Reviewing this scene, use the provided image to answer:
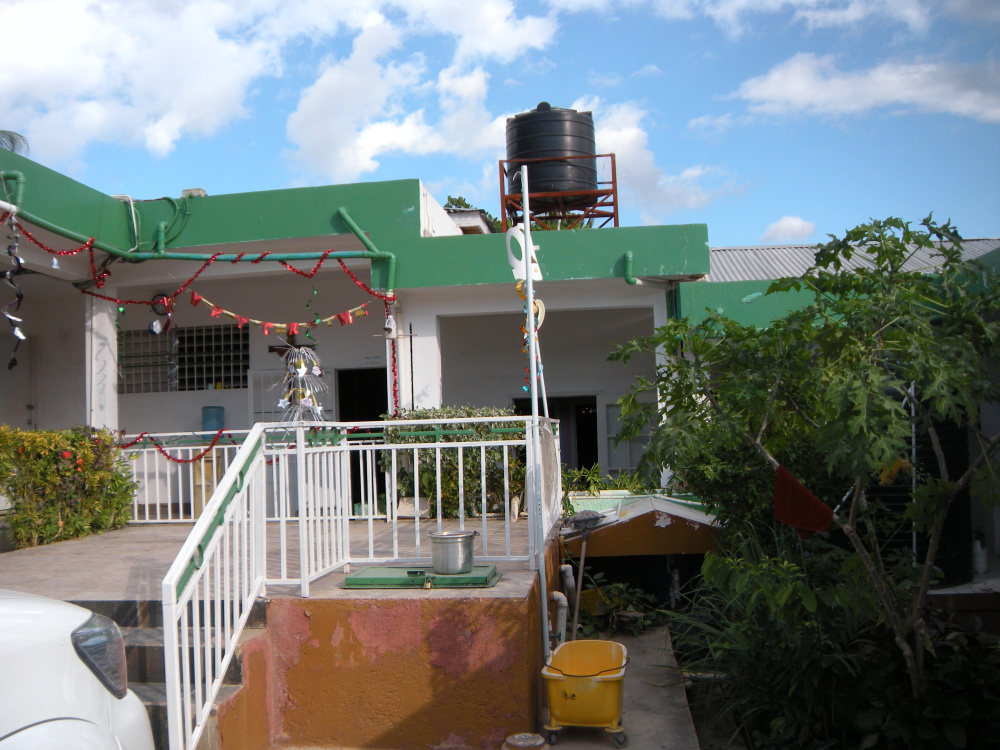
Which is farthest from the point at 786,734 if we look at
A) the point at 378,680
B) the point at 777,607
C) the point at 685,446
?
the point at 378,680

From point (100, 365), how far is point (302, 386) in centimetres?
276

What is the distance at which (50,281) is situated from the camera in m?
11.4

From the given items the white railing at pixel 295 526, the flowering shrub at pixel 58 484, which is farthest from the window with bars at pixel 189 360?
the flowering shrub at pixel 58 484

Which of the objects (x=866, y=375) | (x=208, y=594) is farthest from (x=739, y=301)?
(x=208, y=594)

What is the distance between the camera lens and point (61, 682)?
246 cm

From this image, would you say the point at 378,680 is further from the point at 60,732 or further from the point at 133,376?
the point at 133,376

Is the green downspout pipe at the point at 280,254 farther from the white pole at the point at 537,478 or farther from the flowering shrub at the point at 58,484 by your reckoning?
the white pole at the point at 537,478

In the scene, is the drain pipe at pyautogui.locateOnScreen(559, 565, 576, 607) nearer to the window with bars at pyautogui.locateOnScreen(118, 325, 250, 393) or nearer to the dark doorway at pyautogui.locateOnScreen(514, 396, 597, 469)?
the dark doorway at pyautogui.locateOnScreen(514, 396, 597, 469)

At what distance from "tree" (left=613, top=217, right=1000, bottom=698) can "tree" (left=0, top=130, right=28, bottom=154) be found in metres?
8.65

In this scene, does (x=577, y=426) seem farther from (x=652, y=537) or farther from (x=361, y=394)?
(x=652, y=537)

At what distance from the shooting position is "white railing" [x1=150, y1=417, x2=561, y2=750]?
141 inches

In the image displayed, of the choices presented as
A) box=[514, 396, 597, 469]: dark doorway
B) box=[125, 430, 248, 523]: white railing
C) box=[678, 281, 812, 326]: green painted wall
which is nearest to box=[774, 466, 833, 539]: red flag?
box=[125, 430, 248, 523]: white railing

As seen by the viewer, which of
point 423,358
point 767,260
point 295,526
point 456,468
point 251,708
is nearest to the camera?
point 251,708

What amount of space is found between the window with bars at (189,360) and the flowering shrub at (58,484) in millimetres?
3925
